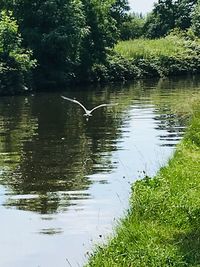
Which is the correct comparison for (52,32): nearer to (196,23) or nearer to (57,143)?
(57,143)

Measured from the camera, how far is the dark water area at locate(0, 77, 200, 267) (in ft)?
31.0

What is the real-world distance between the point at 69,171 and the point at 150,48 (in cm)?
5204

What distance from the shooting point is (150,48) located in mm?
65500

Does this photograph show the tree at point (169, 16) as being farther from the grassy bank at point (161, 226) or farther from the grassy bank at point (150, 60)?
the grassy bank at point (161, 226)

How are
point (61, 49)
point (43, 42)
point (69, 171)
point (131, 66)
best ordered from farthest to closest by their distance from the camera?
point (131, 66), point (61, 49), point (43, 42), point (69, 171)

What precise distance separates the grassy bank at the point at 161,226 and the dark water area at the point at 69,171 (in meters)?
0.67

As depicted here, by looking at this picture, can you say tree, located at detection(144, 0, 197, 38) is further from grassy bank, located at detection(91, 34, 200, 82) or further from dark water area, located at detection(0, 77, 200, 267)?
dark water area, located at detection(0, 77, 200, 267)

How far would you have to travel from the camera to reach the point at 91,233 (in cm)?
971

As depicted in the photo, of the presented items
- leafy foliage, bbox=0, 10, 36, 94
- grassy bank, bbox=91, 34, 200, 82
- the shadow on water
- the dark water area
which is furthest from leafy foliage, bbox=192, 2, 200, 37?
the dark water area

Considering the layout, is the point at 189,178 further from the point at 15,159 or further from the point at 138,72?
the point at 138,72

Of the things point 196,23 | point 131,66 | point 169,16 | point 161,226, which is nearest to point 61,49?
point 131,66

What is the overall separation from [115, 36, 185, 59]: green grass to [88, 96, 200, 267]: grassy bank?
5004 centimetres

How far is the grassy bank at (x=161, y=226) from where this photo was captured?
715 cm

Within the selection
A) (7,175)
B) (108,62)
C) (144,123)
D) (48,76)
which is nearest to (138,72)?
(108,62)
